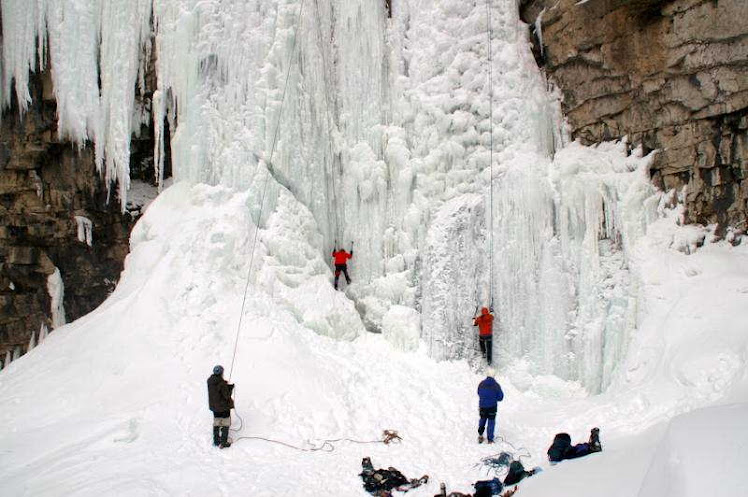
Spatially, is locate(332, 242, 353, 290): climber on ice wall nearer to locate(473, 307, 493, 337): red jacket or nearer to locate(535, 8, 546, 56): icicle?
locate(473, 307, 493, 337): red jacket

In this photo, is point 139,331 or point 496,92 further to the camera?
point 496,92

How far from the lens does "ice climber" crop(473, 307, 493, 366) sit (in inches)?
366

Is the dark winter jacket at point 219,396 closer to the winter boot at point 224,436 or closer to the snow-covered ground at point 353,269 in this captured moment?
the winter boot at point 224,436

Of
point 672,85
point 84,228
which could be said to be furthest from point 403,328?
point 84,228

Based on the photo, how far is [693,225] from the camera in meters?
8.45

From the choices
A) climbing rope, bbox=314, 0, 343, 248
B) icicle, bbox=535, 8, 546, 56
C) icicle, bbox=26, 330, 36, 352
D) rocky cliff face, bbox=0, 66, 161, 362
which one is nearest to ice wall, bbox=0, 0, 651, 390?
climbing rope, bbox=314, 0, 343, 248

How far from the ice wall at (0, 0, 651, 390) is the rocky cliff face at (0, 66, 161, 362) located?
153 centimetres

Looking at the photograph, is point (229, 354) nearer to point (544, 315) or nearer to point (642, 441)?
point (544, 315)

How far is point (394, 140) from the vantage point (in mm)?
10617

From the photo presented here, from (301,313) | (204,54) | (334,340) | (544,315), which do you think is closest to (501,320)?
(544,315)

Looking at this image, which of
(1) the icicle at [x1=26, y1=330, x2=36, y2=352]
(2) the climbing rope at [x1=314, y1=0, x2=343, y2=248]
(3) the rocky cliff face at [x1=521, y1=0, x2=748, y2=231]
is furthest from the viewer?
(1) the icicle at [x1=26, y1=330, x2=36, y2=352]

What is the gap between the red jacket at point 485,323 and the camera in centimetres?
929

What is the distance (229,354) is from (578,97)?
7786 mm

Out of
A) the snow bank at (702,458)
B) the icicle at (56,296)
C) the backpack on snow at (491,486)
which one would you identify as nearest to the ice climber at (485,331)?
the backpack on snow at (491,486)
